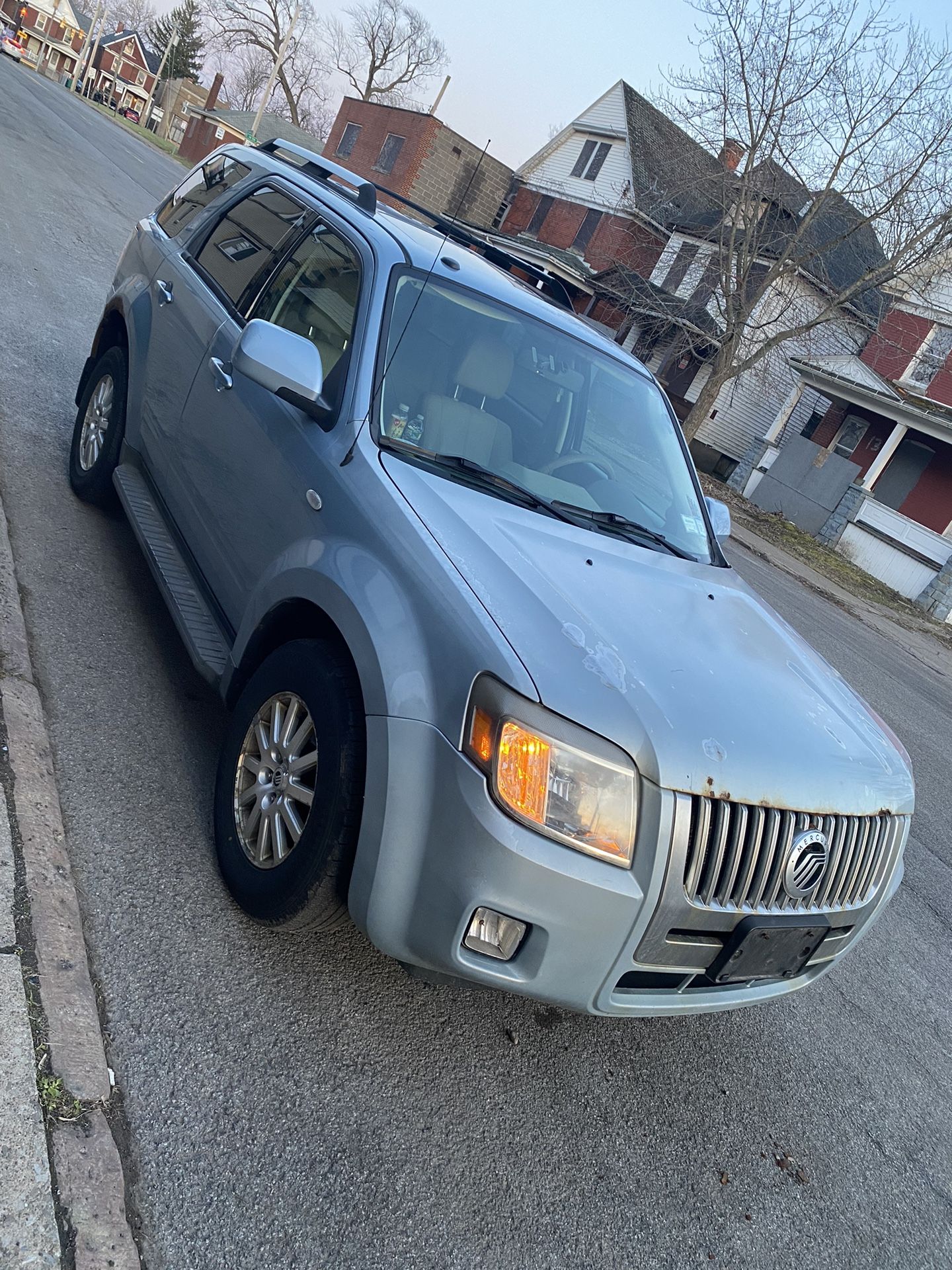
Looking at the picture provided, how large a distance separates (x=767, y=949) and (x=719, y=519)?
7.13ft

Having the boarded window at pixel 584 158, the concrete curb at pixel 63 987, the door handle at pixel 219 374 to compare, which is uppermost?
the boarded window at pixel 584 158

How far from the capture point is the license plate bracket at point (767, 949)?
255cm

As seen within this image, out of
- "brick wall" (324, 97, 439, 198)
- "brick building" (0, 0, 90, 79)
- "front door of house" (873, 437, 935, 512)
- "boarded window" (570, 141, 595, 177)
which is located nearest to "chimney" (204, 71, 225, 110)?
"brick wall" (324, 97, 439, 198)

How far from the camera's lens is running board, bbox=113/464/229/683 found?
138 inches

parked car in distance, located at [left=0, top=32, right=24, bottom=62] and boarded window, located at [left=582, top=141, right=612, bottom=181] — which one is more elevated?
boarded window, located at [left=582, top=141, right=612, bottom=181]

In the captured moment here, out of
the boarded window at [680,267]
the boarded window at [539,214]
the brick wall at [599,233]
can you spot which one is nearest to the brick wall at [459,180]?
the brick wall at [599,233]

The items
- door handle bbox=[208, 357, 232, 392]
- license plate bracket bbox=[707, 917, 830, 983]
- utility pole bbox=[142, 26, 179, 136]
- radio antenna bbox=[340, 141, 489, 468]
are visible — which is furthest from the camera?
utility pole bbox=[142, 26, 179, 136]

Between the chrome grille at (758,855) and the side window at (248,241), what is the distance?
9.52 ft

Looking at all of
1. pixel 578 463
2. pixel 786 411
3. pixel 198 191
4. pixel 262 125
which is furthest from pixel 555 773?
pixel 262 125

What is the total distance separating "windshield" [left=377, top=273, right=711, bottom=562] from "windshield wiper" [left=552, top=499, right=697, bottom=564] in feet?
0.09

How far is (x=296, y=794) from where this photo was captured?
283 centimetres

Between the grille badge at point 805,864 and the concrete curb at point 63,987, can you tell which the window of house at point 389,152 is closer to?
the concrete curb at point 63,987

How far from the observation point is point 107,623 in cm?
429

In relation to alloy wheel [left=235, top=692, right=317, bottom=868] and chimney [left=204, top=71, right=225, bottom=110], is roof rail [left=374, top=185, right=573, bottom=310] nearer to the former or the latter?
alloy wheel [left=235, top=692, right=317, bottom=868]
